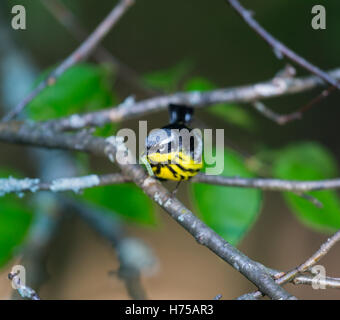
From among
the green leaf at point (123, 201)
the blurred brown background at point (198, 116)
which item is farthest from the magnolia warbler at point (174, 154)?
the blurred brown background at point (198, 116)

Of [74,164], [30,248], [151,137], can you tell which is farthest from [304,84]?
[30,248]

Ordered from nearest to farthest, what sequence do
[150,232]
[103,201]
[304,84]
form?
[103,201] < [304,84] < [150,232]

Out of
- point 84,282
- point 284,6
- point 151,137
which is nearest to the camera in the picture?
point 151,137

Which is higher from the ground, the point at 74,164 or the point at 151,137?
the point at 74,164

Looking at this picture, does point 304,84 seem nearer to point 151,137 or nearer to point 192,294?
point 151,137

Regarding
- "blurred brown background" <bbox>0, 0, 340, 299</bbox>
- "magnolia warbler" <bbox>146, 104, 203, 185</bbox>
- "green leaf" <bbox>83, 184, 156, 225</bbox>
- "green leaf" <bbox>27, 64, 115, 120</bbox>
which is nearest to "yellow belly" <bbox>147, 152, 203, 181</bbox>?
"magnolia warbler" <bbox>146, 104, 203, 185</bbox>

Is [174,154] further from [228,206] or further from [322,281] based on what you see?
[322,281]

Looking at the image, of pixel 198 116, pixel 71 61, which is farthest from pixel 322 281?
pixel 198 116

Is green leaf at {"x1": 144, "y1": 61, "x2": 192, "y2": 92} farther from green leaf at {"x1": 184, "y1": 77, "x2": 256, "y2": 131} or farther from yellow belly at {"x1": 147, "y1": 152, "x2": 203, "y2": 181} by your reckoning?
yellow belly at {"x1": 147, "y1": 152, "x2": 203, "y2": 181}
